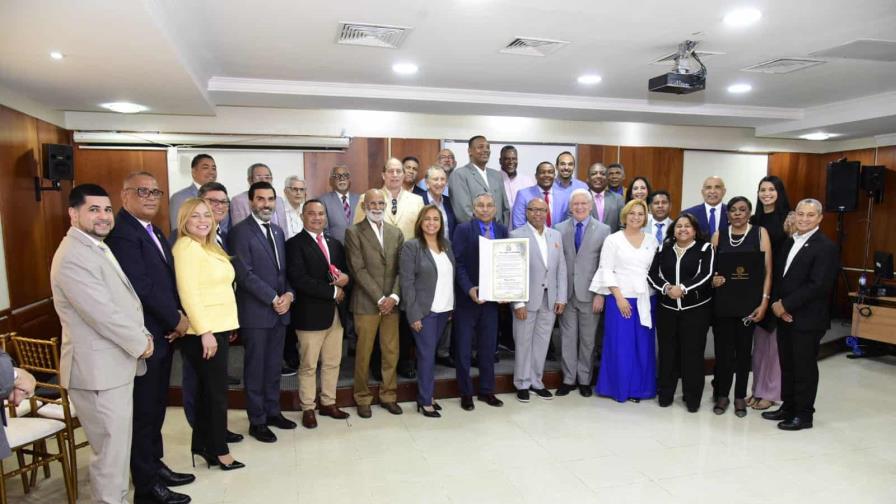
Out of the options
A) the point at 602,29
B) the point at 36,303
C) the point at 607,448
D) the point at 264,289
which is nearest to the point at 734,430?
the point at 607,448

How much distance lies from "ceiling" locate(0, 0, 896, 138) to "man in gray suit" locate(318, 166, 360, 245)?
3.65 feet

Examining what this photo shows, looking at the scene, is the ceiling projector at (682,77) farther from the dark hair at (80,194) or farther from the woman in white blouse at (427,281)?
the dark hair at (80,194)

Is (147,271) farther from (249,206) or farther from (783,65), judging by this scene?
(783,65)

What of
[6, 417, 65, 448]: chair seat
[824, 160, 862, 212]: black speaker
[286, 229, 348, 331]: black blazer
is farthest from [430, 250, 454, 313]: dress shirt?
[824, 160, 862, 212]: black speaker

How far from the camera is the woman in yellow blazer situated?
3.12 meters

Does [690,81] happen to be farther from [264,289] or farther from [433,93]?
[264,289]

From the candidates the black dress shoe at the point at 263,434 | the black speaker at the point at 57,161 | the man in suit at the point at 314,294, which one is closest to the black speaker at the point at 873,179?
the man in suit at the point at 314,294

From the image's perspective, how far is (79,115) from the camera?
649cm

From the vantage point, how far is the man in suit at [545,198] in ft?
16.5

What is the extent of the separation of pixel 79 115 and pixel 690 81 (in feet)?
22.0

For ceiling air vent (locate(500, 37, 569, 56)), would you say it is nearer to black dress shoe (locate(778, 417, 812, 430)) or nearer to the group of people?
the group of people

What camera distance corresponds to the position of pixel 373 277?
421 centimetres

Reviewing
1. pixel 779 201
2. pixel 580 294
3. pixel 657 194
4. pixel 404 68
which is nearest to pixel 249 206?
pixel 404 68

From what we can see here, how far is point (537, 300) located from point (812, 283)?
80.0 inches
